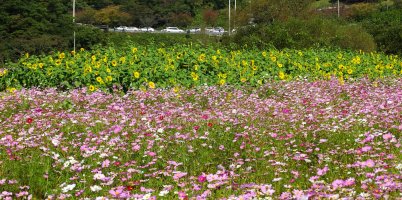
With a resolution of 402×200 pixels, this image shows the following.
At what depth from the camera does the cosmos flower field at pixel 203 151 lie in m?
3.49

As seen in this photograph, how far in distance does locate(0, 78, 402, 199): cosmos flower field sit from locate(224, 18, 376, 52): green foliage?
11.1 meters

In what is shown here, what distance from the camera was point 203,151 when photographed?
4.85 m

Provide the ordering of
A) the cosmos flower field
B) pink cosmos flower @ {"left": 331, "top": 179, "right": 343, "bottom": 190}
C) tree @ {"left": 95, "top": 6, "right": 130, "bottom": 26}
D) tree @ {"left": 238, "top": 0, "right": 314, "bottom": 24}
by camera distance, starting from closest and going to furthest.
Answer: pink cosmos flower @ {"left": 331, "top": 179, "right": 343, "bottom": 190} < the cosmos flower field < tree @ {"left": 238, "top": 0, "right": 314, "bottom": 24} < tree @ {"left": 95, "top": 6, "right": 130, "bottom": 26}

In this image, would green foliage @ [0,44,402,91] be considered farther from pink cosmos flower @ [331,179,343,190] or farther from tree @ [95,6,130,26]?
tree @ [95,6,130,26]

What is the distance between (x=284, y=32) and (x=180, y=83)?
33.6ft

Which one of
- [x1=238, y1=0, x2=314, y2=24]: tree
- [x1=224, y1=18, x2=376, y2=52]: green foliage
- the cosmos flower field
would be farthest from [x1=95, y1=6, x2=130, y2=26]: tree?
the cosmos flower field

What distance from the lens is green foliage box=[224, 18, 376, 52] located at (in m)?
18.6

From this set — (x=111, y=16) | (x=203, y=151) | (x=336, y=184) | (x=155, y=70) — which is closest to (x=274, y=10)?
(x=155, y=70)

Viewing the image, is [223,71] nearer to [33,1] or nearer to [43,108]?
[43,108]

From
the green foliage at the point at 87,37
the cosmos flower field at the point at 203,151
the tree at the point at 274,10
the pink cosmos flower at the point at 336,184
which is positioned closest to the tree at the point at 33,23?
the green foliage at the point at 87,37

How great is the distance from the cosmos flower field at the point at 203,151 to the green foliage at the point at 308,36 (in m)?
11.1

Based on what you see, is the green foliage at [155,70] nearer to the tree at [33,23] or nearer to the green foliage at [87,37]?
the tree at [33,23]

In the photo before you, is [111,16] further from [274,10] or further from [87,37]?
[274,10]

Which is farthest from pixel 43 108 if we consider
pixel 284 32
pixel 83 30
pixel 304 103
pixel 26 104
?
pixel 83 30
